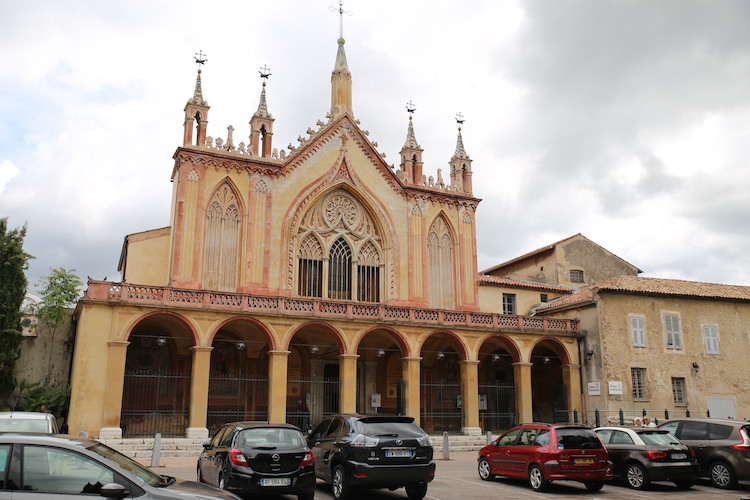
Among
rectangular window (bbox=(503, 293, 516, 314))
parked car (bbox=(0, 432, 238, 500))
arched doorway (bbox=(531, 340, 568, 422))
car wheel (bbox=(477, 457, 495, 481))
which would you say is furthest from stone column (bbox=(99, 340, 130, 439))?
rectangular window (bbox=(503, 293, 516, 314))

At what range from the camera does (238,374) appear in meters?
28.3

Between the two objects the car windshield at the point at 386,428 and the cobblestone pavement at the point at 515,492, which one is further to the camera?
the cobblestone pavement at the point at 515,492

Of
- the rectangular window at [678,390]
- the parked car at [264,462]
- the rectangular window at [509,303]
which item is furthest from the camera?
the rectangular window at [509,303]

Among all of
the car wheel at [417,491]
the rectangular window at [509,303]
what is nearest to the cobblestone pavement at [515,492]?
the car wheel at [417,491]

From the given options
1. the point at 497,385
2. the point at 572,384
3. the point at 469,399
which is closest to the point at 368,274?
the point at 469,399

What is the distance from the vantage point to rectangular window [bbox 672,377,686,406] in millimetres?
30422

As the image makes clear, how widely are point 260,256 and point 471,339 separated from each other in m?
10.5

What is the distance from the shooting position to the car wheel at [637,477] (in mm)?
14297

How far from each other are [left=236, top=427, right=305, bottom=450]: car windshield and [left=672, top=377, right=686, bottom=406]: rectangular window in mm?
24894

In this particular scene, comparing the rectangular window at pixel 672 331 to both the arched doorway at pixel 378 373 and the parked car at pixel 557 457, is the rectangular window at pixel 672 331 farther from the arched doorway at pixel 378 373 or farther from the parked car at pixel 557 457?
the parked car at pixel 557 457

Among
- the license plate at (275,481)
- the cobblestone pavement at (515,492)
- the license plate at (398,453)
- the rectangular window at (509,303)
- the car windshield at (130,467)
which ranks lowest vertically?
the cobblestone pavement at (515,492)

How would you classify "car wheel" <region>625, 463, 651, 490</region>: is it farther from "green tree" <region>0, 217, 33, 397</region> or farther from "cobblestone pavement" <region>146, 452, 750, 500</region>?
"green tree" <region>0, 217, 33, 397</region>

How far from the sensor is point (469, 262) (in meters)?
34.4

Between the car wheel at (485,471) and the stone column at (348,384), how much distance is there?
1124 cm
